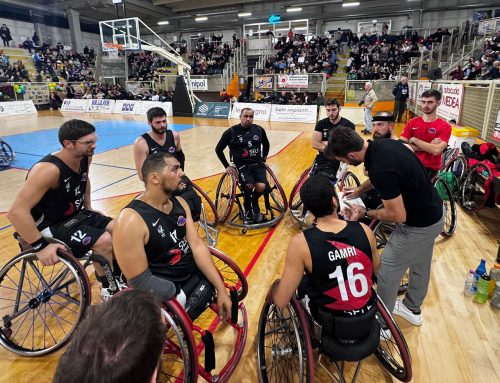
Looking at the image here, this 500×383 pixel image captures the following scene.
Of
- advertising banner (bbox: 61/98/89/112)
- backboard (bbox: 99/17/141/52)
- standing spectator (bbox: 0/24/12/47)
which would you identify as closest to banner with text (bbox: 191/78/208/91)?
backboard (bbox: 99/17/141/52)

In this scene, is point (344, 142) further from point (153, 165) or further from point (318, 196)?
point (153, 165)

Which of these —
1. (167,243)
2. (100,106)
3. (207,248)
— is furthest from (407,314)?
(100,106)

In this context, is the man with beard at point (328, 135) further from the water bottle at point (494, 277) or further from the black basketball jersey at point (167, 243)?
the black basketball jersey at point (167, 243)

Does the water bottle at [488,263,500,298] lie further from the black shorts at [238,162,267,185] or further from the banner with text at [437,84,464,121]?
the banner with text at [437,84,464,121]

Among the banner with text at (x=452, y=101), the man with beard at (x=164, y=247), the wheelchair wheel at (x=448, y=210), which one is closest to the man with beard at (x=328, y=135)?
the wheelchair wheel at (x=448, y=210)

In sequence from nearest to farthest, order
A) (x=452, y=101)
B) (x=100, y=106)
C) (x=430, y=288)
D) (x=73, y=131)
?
(x=73, y=131) → (x=430, y=288) → (x=452, y=101) → (x=100, y=106)

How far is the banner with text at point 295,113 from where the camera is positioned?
1365 centimetres

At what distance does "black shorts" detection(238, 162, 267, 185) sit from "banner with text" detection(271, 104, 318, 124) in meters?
9.54

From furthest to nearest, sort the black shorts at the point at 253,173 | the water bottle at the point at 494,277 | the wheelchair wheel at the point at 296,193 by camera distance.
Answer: the wheelchair wheel at the point at 296,193, the black shorts at the point at 253,173, the water bottle at the point at 494,277

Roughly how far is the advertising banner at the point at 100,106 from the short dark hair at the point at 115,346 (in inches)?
746

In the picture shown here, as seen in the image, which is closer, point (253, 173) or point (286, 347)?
point (286, 347)

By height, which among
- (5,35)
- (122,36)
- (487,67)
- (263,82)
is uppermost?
(5,35)

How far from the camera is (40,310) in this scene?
3.04 meters

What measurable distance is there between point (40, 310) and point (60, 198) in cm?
115
